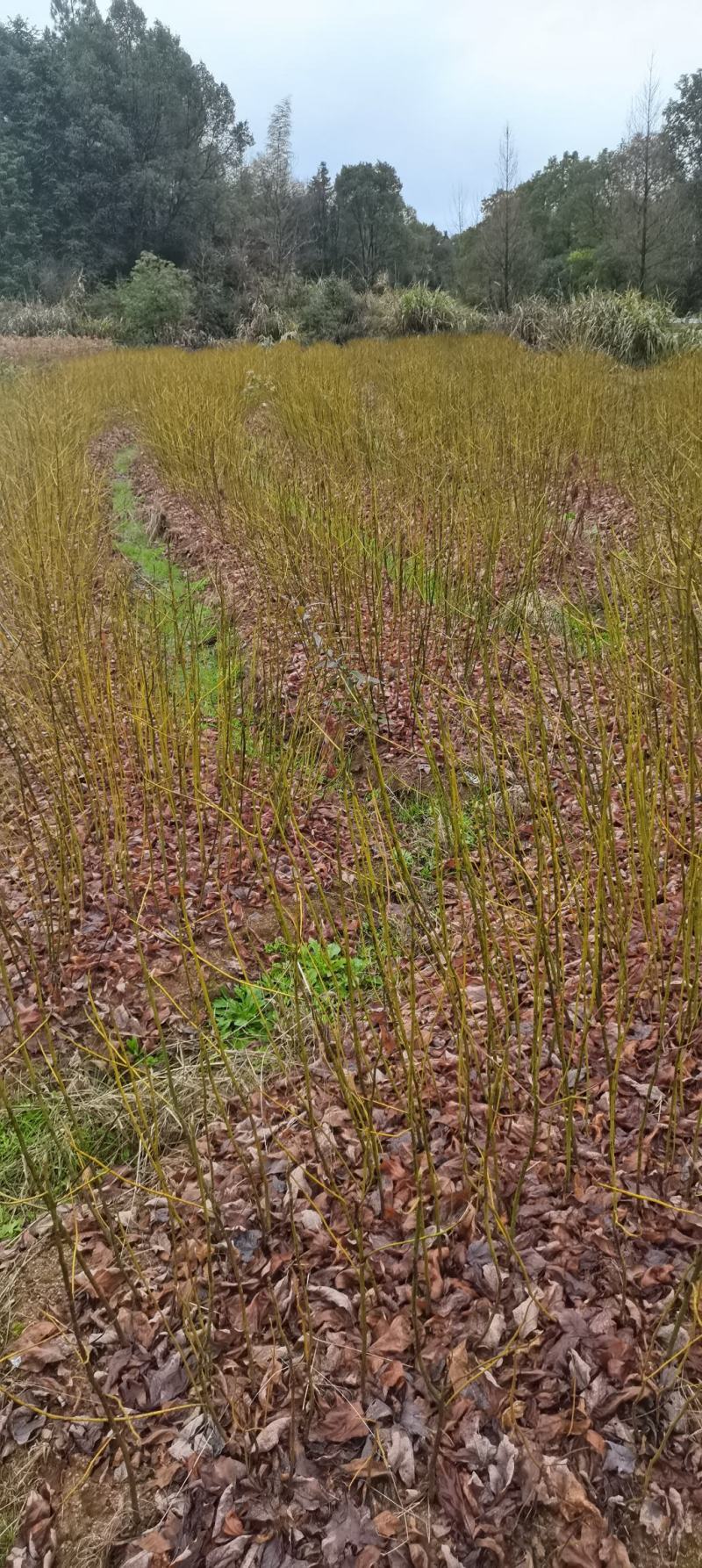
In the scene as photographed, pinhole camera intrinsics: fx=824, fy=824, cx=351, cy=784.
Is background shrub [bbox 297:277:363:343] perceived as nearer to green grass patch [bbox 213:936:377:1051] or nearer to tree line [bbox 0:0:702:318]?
tree line [bbox 0:0:702:318]

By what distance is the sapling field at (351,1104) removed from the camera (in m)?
1.25

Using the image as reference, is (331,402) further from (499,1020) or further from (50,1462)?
(50,1462)

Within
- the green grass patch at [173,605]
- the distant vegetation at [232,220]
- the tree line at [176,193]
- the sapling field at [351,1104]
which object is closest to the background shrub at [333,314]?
the distant vegetation at [232,220]

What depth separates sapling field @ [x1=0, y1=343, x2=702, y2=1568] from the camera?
4.09ft

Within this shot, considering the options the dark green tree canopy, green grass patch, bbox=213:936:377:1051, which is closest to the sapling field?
green grass patch, bbox=213:936:377:1051

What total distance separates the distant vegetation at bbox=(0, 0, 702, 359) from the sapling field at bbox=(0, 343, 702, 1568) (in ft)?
36.1

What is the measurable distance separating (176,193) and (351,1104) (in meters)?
25.2

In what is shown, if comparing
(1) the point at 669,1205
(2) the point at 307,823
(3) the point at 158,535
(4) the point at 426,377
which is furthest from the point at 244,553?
(1) the point at 669,1205

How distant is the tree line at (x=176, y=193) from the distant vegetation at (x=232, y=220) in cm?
5

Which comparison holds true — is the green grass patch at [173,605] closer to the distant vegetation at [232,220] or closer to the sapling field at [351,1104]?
the sapling field at [351,1104]

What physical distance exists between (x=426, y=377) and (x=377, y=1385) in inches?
278

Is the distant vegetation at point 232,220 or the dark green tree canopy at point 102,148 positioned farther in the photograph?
the dark green tree canopy at point 102,148

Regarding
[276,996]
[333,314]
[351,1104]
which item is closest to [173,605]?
[276,996]

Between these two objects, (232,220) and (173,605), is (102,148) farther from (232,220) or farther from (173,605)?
(173,605)
